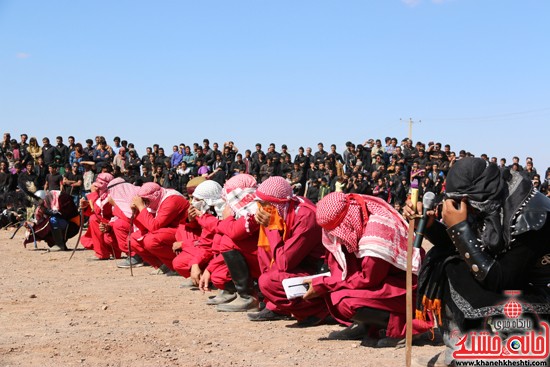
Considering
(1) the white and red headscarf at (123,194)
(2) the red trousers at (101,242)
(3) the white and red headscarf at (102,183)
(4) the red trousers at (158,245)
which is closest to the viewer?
(4) the red trousers at (158,245)

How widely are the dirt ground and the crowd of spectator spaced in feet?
35.6

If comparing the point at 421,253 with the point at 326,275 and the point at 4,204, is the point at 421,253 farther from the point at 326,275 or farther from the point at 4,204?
the point at 4,204

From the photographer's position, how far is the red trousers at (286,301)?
23.0 ft

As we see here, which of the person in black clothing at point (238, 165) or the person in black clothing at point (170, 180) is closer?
the person in black clothing at point (170, 180)

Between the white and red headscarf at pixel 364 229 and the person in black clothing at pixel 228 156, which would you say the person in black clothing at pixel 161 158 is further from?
the white and red headscarf at pixel 364 229

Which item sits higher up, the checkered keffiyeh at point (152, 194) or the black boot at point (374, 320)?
the checkered keffiyeh at point (152, 194)

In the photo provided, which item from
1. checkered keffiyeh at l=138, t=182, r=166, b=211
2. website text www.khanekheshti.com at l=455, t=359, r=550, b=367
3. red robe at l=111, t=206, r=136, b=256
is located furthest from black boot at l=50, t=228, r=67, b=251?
website text www.khanekheshti.com at l=455, t=359, r=550, b=367

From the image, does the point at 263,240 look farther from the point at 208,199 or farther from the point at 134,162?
the point at 134,162

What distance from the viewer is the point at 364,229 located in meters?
6.14

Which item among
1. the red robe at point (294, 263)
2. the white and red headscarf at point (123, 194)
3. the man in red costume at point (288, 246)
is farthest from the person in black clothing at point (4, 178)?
the red robe at point (294, 263)

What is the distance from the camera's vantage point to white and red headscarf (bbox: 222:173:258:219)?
8380mm

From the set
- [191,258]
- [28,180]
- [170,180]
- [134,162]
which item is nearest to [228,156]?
[170,180]

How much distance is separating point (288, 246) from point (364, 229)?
3.75 ft

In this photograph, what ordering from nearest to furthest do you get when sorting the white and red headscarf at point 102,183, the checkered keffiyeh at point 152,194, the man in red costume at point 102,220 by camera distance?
the checkered keffiyeh at point 152,194 → the man in red costume at point 102,220 → the white and red headscarf at point 102,183
